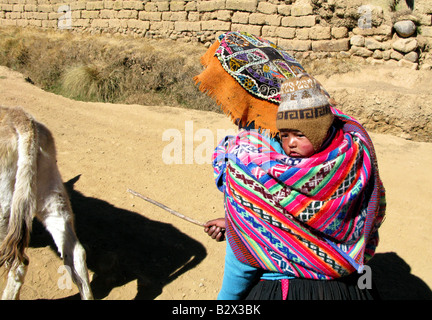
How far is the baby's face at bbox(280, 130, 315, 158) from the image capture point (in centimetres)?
169

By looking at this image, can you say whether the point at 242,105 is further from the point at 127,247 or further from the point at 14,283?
the point at 127,247

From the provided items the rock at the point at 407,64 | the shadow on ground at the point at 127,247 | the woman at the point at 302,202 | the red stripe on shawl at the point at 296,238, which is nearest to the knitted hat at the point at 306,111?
the woman at the point at 302,202

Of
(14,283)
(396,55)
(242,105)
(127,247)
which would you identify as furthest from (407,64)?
(14,283)

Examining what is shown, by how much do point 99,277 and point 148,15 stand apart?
1101 centimetres

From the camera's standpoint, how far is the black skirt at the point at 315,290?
1859 mm

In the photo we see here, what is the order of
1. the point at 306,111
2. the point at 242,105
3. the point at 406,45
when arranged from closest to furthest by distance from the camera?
1. the point at 306,111
2. the point at 242,105
3. the point at 406,45

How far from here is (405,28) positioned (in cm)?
862

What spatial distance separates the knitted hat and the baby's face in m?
0.03

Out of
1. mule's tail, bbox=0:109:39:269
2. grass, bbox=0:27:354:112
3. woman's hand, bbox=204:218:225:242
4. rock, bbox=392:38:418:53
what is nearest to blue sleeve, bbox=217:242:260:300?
woman's hand, bbox=204:218:225:242

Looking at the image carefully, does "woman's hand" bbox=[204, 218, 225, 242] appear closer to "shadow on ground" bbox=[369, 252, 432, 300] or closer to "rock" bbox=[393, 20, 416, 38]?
"shadow on ground" bbox=[369, 252, 432, 300]

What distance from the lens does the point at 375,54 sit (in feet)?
29.7

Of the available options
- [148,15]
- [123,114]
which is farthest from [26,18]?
[123,114]

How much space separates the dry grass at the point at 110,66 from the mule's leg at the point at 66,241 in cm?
601

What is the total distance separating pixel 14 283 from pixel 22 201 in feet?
2.53
